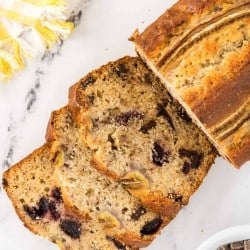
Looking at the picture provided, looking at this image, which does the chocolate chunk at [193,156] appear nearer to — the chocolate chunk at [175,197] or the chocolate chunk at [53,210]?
the chocolate chunk at [175,197]

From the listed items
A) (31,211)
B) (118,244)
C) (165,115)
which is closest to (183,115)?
(165,115)

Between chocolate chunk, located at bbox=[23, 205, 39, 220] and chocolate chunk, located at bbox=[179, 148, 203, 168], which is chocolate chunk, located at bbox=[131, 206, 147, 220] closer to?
chocolate chunk, located at bbox=[179, 148, 203, 168]

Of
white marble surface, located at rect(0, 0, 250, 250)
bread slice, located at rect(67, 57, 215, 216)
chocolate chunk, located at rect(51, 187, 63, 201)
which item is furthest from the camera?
white marble surface, located at rect(0, 0, 250, 250)

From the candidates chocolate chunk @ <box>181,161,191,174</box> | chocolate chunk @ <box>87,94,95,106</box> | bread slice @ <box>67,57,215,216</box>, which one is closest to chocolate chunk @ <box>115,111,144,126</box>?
bread slice @ <box>67,57,215,216</box>

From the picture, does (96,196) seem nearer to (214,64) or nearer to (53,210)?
(53,210)

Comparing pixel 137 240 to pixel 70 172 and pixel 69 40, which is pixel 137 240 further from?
pixel 69 40

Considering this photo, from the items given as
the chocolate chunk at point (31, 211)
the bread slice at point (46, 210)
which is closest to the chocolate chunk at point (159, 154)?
the bread slice at point (46, 210)
